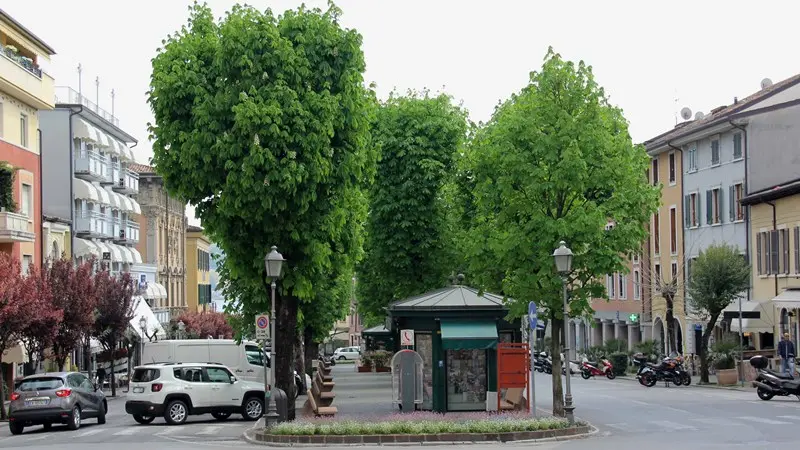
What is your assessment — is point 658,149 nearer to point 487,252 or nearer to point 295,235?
point 487,252

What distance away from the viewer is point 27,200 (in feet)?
181

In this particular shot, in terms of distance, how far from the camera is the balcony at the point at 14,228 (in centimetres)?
4891

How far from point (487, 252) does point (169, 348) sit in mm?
16283

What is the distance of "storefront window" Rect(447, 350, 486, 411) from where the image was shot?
111ft

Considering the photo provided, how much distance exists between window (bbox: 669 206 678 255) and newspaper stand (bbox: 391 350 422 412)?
38.9 metres

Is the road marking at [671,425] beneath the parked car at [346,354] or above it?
above

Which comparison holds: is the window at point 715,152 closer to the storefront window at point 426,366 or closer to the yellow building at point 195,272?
the storefront window at point 426,366

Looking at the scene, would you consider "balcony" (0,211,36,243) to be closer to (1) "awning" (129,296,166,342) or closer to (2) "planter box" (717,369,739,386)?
(1) "awning" (129,296,166,342)

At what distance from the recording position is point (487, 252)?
34219 mm

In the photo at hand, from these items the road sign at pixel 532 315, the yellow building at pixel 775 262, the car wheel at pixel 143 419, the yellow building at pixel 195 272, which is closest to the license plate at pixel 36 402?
the car wheel at pixel 143 419

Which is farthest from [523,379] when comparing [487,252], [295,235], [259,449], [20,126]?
[20,126]

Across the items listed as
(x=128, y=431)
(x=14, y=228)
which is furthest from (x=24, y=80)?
(x=128, y=431)

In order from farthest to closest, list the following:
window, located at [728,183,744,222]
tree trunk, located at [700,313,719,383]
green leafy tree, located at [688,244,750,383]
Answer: window, located at [728,183,744,222] → green leafy tree, located at [688,244,750,383] → tree trunk, located at [700,313,719,383]

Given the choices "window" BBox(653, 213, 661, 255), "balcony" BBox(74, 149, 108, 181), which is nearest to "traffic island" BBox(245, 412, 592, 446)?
"window" BBox(653, 213, 661, 255)
